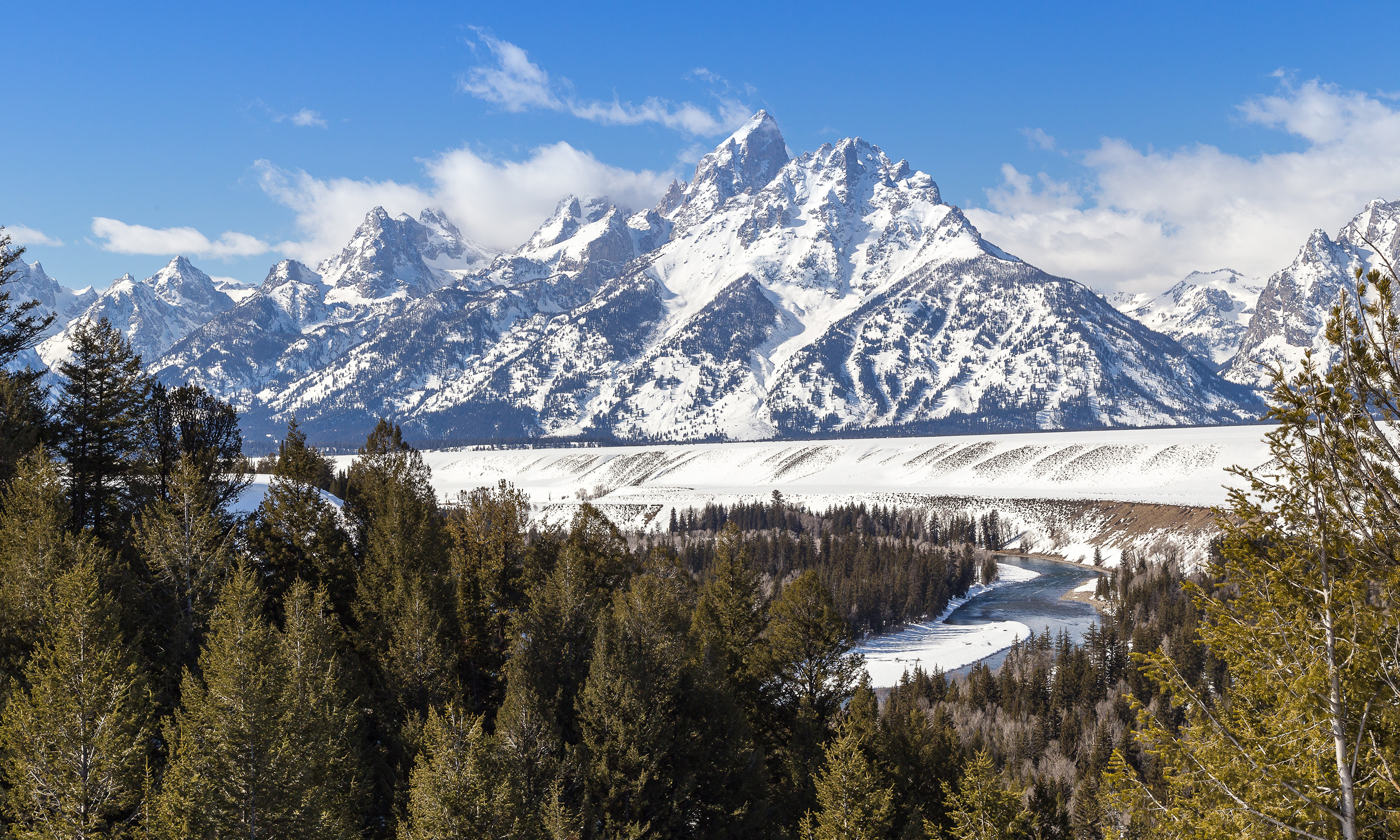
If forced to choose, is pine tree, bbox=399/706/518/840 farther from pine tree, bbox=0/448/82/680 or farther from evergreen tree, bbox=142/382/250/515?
evergreen tree, bbox=142/382/250/515

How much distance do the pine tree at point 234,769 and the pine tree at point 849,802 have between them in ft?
53.3

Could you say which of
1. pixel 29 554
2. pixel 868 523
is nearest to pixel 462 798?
pixel 29 554

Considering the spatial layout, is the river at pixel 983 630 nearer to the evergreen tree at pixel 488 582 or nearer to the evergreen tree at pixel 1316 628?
the evergreen tree at pixel 488 582

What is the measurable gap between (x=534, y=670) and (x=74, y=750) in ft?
62.6

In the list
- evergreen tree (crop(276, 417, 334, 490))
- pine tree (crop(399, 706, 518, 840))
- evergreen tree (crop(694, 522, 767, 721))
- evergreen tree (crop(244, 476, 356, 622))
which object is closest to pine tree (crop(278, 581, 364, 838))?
pine tree (crop(399, 706, 518, 840))

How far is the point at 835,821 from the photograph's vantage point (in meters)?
26.2

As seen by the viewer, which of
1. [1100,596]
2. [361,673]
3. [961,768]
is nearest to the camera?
[361,673]

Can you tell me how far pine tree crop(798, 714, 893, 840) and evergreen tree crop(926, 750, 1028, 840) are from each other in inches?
83.2

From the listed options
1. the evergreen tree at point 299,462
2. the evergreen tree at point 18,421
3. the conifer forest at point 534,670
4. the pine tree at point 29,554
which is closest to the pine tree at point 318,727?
the conifer forest at point 534,670

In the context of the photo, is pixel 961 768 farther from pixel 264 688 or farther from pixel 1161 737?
pixel 264 688

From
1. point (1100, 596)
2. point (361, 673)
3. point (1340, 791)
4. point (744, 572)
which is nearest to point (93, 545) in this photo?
point (361, 673)

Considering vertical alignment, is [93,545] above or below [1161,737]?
above

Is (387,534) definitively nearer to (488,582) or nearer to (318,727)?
(488,582)

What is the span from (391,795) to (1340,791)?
29.8m
